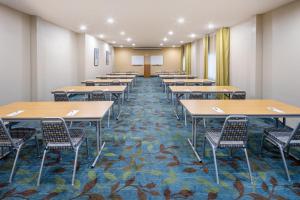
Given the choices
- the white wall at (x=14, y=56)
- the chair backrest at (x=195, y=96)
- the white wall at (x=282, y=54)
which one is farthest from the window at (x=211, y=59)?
the white wall at (x=14, y=56)

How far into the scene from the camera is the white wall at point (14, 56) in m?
5.98

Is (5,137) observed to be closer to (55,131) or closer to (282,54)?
(55,131)

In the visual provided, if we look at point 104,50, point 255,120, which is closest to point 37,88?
point 255,120

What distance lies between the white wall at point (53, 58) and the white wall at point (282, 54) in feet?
20.7

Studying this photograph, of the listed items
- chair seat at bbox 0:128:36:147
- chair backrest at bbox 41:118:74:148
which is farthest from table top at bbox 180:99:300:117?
chair seat at bbox 0:128:36:147

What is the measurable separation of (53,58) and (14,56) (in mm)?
2384

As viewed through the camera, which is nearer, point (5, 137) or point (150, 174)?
point (5, 137)

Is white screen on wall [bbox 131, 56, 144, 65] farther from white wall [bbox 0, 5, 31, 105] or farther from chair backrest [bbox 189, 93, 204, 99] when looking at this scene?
chair backrest [bbox 189, 93, 204, 99]

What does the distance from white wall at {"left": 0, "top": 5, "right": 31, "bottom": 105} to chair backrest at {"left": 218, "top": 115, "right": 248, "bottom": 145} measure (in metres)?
5.20

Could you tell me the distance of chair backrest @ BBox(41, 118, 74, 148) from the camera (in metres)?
2.83

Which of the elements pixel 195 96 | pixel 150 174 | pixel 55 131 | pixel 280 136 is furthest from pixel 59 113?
pixel 195 96

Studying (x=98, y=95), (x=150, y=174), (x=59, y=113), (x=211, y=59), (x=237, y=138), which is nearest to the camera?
(x=237, y=138)

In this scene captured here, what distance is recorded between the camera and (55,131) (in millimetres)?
2887

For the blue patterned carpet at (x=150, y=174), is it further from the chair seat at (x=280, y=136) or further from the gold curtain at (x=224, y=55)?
the gold curtain at (x=224, y=55)
